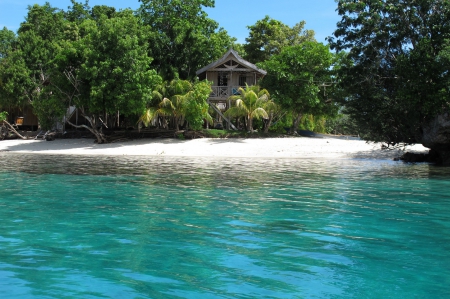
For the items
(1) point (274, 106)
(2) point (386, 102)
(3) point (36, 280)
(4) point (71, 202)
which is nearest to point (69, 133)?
(1) point (274, 106)

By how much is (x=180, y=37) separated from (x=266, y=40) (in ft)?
45.8

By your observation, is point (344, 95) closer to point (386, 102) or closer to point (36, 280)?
point (386, 102)

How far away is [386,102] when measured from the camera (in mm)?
20562

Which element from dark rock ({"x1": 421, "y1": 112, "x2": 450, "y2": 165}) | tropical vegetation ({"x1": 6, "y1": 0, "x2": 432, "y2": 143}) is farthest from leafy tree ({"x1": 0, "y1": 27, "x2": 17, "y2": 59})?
dark rock ({"x1": 421, "y1": 112, "x2": 450, "y2": 165})

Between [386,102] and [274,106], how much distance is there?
42.8 feet

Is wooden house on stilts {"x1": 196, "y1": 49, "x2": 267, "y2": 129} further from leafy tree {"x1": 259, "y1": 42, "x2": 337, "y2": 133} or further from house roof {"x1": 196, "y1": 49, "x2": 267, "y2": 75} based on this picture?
leafy tree {"x1": 259, "y1": 42, "x2": 337, "y2": 133}

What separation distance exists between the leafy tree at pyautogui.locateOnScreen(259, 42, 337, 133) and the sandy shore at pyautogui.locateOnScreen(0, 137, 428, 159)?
433 cm

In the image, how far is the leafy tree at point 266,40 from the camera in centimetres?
4481

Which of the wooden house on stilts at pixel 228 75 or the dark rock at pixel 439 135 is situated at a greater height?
the wooden house on stilts at pixel 228 75

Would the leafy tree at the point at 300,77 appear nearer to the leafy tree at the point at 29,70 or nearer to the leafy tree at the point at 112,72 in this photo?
the leafy tree at the point at 112,72

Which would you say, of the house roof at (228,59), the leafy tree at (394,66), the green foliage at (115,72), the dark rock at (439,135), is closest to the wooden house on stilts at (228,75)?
the house roof at (228,59)

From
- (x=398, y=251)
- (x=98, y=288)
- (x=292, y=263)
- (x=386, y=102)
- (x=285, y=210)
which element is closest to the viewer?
(x=98, y=288)

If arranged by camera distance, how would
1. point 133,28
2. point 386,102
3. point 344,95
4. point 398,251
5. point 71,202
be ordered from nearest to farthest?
point 398,251
point 71,202
point 386,102
point 344,95
point 133,28

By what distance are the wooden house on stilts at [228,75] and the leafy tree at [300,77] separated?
62.9 inches
